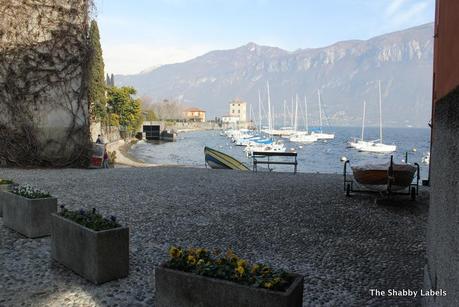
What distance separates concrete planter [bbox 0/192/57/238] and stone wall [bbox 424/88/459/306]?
213 inches

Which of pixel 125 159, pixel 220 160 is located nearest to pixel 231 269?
pixel 220 160

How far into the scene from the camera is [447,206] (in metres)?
2.83

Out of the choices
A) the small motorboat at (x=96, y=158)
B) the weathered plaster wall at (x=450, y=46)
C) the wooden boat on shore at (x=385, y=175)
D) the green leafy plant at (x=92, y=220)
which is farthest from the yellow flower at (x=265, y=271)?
the small motorboat at (x=96, y=158)

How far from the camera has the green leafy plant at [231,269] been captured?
11.0 feet

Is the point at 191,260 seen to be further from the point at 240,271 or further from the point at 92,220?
the point at 92,220

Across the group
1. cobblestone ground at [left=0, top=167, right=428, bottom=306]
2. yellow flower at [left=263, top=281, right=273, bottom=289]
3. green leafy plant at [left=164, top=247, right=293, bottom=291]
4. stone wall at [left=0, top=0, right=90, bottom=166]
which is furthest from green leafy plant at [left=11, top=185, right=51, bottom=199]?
A: stone wall at [left=0, top=0, right=90, bottom=166]

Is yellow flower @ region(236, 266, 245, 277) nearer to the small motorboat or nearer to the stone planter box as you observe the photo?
the stone planter box

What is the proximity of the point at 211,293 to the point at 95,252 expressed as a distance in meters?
1.81

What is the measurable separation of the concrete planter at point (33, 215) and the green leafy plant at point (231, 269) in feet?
11.4

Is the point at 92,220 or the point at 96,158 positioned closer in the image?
the point at 92,220

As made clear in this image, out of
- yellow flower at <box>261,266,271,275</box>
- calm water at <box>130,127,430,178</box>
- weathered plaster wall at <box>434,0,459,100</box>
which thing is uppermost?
weathered plaster wall at <box>434,0,459,100</box>

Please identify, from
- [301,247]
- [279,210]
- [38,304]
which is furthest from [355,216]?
[38,304]

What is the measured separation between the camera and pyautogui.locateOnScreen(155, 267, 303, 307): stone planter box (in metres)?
3.19

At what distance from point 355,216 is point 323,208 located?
2.87ft
